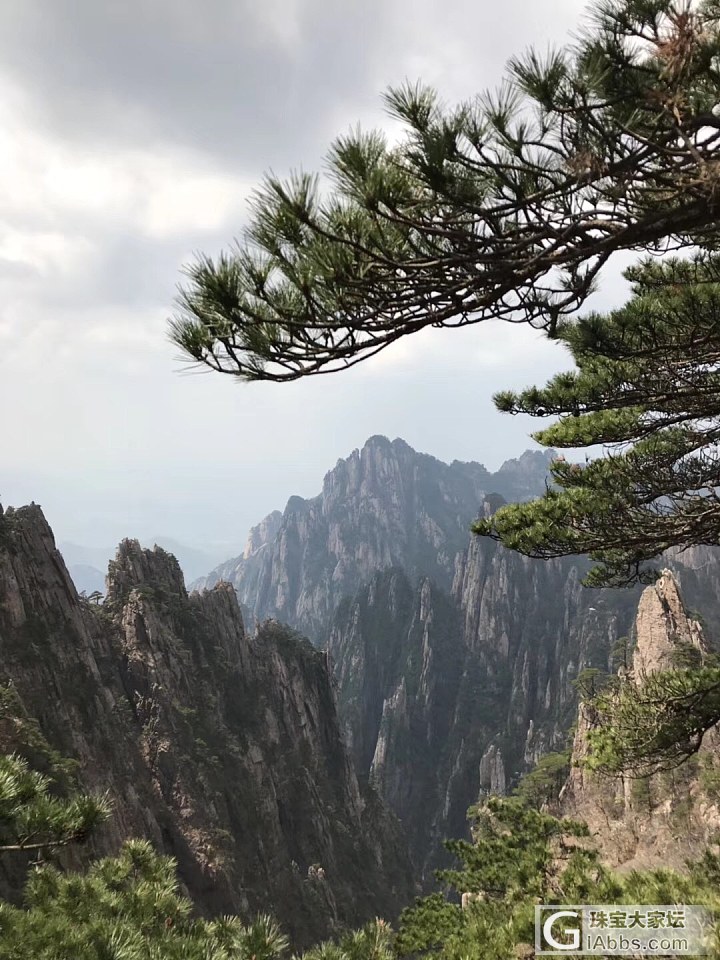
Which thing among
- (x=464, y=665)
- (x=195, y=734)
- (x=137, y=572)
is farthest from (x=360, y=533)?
(x=195, y=734)

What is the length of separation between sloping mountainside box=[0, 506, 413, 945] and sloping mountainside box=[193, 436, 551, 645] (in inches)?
3904

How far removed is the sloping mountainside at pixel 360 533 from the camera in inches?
5827

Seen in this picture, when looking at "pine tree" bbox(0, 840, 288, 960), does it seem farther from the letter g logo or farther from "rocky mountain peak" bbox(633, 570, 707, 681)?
"rocky mountain peak" bbox(633, 570, 707, 681)

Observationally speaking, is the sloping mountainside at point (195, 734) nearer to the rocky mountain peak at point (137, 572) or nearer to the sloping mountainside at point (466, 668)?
the rocky mountain peak at point (137, 572)

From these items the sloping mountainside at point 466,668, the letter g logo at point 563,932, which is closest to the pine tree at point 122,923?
the letter g logo at point 563,932

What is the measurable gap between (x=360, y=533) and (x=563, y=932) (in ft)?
488

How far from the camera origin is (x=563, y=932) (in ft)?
18.4

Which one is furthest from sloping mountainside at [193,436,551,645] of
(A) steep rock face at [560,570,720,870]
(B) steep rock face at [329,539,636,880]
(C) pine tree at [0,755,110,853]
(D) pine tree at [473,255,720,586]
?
(C) pine tree at [0,755,110,853]

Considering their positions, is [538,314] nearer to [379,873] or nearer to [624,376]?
[624,376]

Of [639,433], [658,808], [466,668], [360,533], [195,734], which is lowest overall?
[466,668]

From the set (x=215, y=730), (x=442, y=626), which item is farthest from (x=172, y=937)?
(x=442, y=626)

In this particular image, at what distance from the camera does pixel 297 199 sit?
342 centimetres

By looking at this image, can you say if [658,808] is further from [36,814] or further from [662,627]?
[36,814]

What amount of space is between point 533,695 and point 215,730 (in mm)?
65142
